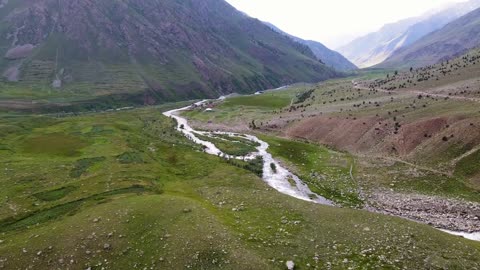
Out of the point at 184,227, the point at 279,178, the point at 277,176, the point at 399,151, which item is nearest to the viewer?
the point at 184,227

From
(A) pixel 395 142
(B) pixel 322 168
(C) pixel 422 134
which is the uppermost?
(C) pixel 422 134

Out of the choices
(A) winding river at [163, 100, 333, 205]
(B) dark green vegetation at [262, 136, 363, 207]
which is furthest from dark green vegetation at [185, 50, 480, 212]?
(A) winding river at [163, 100, 333, 205]

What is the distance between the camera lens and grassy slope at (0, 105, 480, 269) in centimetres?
3728

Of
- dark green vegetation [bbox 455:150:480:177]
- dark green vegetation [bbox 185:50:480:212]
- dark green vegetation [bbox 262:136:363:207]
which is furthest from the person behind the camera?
dark green vegetation [bbox 185:50:480:212]

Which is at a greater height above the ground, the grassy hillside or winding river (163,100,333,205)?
the grassy hillside

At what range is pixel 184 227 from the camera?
42.7 metres

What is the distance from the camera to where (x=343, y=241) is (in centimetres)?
4066

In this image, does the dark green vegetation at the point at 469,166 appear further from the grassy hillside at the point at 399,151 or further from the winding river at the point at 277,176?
the winding river at the point at 277,176

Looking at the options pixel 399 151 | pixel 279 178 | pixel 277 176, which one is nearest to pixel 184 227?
pixel 279 178

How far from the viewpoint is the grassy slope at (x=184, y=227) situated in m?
37.3

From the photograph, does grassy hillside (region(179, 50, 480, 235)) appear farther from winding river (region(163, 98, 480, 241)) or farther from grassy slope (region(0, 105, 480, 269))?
grassy slope (region(0, 105, 480, 269))

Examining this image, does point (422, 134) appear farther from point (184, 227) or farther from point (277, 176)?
point (184, 227)

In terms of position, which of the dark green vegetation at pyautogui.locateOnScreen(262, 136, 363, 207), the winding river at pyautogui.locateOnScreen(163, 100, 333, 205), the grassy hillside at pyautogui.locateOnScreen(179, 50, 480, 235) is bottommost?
the winding river at pyautogui.locateOnScreen(163, 100, 333, 205)

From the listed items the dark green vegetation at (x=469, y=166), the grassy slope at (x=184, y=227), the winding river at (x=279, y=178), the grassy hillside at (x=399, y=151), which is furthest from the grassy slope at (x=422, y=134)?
the grassy slope at (x=184, y=227)
